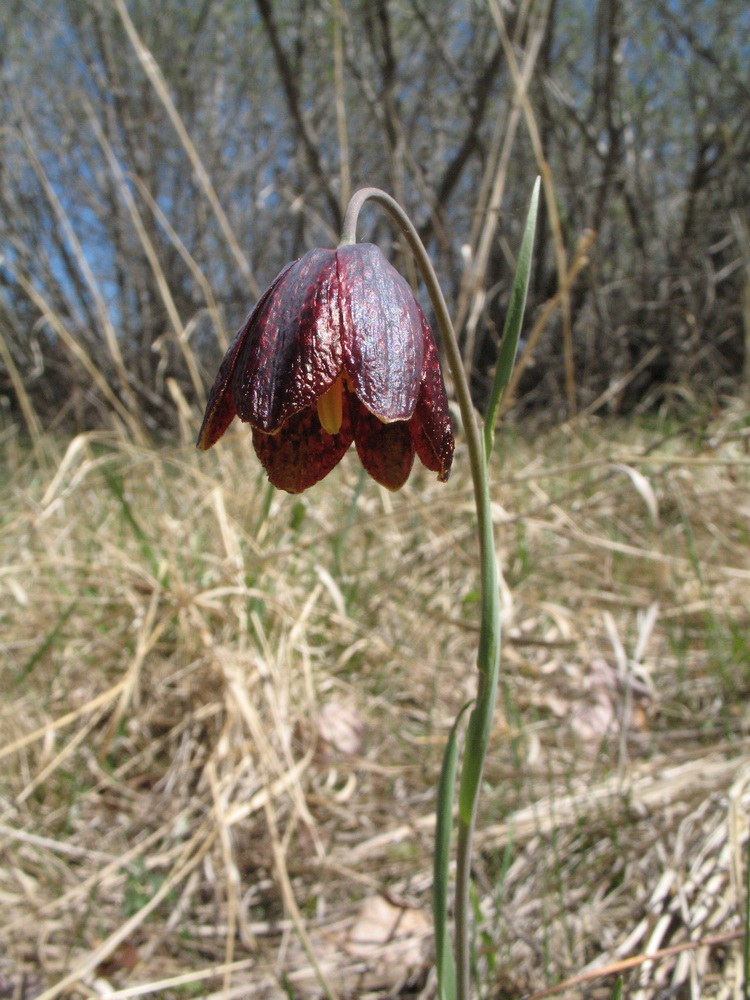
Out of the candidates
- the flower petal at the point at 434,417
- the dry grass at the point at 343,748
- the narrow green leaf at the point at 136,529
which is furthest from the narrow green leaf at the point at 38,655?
the flower petal at the point at 434,417

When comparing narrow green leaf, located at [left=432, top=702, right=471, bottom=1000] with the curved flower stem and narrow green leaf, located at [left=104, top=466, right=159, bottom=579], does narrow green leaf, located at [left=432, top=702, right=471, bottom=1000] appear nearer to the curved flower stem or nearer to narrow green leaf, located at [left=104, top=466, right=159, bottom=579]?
the curved flower stem

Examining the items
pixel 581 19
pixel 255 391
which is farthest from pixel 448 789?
pixel 581 19

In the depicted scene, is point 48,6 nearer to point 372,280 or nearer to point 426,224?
point 426,224

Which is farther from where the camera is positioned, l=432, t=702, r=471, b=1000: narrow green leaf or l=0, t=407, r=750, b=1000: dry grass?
l=0, t=407, r=750, b=1000: dry grass

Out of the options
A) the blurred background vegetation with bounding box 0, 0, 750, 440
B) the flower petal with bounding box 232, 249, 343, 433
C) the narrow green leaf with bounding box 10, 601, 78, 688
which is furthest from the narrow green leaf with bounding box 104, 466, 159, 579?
the blurred background vegetation with bounding box 0, 0, 750, 440

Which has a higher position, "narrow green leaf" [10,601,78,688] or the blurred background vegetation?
the blurred background vegetation

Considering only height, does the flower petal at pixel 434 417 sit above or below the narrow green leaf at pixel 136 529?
below

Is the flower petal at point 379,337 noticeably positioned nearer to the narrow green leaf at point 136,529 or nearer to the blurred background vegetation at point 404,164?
the narrow green leaf at point 136,529
